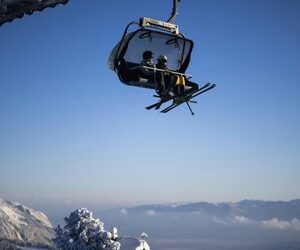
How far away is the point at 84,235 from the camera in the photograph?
4384cm

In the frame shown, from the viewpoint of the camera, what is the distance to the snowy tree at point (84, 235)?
1721 inches

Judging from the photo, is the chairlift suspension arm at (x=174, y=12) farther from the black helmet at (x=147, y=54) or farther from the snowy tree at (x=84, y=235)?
the snowy tree at (x=84, y=235)

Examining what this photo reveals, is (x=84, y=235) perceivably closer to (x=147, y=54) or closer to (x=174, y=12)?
(x=147, y=54)

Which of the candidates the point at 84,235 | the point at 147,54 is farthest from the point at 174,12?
the point at 84,235

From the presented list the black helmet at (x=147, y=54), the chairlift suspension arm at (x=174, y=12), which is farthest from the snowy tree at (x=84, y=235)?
the chairlift suspension arm at (x=174, y=12)

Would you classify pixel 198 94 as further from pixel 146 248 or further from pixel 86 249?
pixel 146 248

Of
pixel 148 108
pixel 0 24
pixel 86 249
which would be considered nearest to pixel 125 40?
pixel 148 108

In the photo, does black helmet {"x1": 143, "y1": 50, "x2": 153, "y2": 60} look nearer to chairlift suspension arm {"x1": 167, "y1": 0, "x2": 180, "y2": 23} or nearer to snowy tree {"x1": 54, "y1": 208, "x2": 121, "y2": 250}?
chairlift suspension arm {"x1": 167, "y1": 0, "x2": 180, "y2": 23}

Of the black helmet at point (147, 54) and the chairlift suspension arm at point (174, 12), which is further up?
the chairlift suspension arm at point (174, 12)

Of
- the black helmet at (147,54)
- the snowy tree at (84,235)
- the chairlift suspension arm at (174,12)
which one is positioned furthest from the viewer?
the snowy tree at (84,235)

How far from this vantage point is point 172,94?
42.8 feet

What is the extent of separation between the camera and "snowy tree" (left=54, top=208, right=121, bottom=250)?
143 ft

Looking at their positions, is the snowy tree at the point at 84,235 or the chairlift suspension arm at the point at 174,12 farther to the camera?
the snowy tree at the point at 84,235

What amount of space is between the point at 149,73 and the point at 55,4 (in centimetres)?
330
